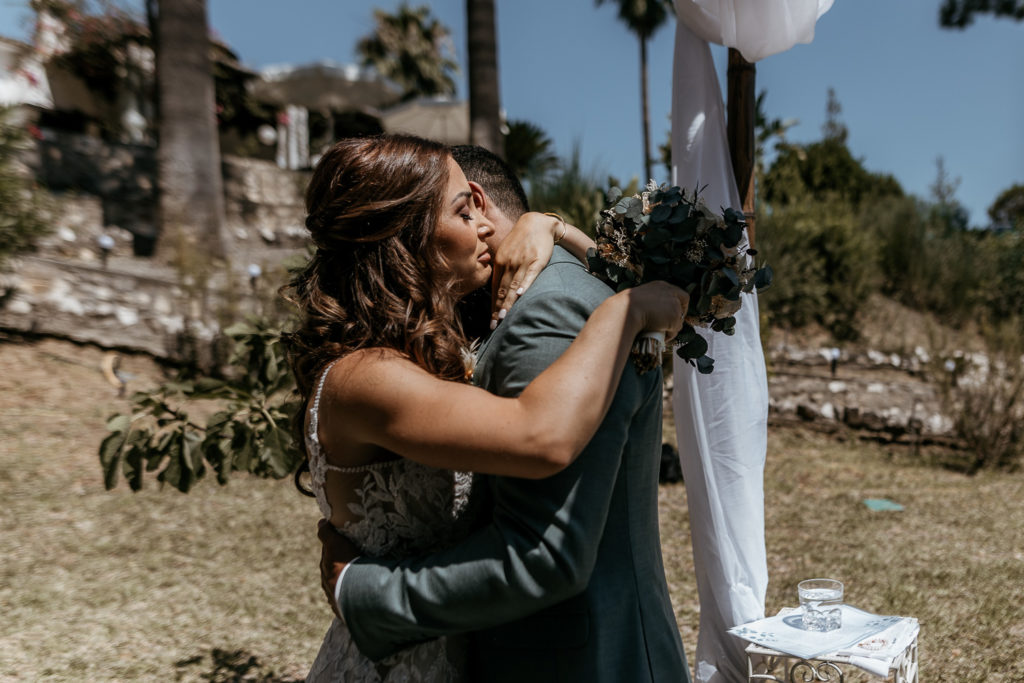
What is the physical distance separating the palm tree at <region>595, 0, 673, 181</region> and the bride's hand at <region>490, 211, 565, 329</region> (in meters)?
27.6

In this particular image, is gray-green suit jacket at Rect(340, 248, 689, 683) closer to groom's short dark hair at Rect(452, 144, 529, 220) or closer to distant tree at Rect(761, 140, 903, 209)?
groom's short dark hair at Rect(452, 144, 529, 220)

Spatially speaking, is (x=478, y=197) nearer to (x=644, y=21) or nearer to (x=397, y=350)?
(x=397, y=350)

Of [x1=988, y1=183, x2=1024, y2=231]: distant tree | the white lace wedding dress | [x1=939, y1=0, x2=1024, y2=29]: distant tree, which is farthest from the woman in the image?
[x1=988, y1=183, x2=1024, y2=231]: distant tree

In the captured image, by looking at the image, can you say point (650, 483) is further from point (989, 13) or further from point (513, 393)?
point (989, 13)

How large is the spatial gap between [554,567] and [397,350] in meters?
0.47

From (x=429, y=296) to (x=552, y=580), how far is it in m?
0.59

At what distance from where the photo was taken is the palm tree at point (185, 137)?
8.61 metres

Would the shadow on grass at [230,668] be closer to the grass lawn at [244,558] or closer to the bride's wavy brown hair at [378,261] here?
the grass lawn at [244,558]

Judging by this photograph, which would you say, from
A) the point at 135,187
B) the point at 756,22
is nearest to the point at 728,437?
the point at 756,22

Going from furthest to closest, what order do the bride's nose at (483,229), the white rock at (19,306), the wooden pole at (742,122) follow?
1. the white rock at (19,306)
2. the wooden pole at (742,122)
3. the bride's nose at (483,229)

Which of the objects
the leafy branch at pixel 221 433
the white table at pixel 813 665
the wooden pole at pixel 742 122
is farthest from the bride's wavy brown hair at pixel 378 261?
the wooden pole at pixel 742 122

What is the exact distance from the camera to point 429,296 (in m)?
1.53

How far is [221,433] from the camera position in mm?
2752

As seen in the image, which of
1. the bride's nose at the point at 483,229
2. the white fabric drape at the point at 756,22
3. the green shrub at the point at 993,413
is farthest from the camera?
the green shrub at the point at 993,413
